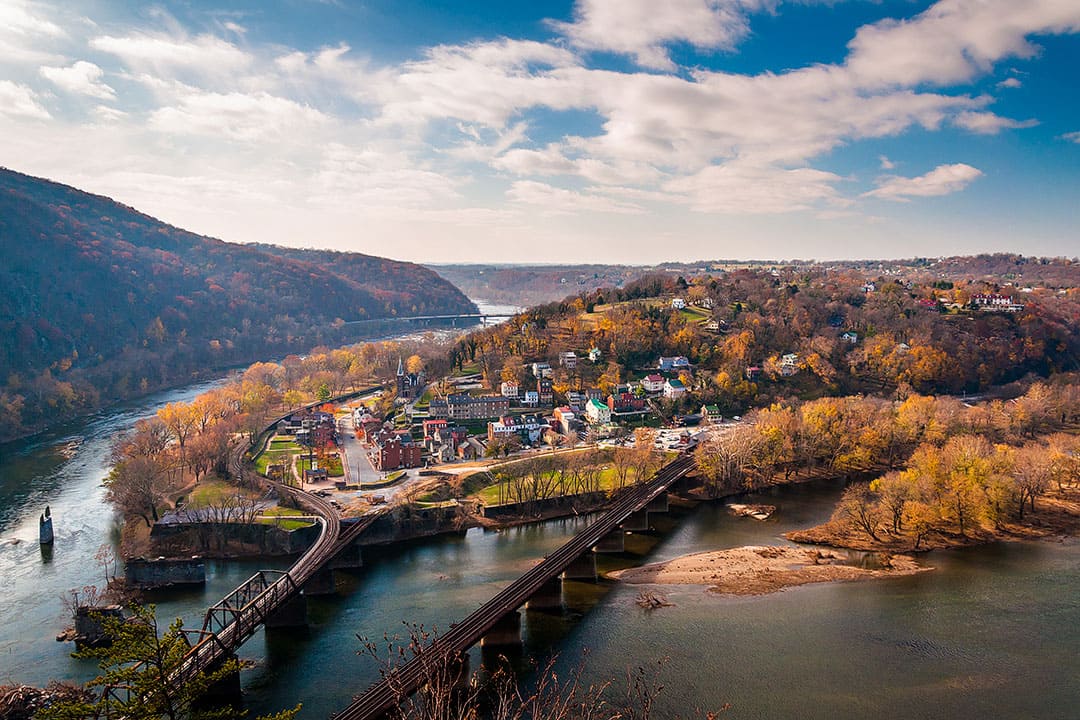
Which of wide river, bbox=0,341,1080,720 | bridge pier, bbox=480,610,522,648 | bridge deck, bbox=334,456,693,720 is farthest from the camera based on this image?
bridge pier, bbox=480,610,522,648

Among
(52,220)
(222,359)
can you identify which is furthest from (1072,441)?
(52,220)

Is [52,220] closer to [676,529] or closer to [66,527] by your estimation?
[66,527]

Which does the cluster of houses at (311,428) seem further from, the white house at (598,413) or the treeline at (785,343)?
the white house at (598,413)

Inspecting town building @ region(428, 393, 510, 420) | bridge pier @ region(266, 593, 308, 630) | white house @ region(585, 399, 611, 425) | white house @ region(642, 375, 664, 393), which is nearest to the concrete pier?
bridge pier @ region(266, 593, 308, 630)

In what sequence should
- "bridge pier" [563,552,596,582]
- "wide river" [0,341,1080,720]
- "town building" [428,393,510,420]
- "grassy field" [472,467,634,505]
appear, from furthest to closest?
"town building" [428,393,510,420], "grassy field" [472,467,634,505], "bridge pier" [563,552,596,582], "wide river" [0,341,1080,720]

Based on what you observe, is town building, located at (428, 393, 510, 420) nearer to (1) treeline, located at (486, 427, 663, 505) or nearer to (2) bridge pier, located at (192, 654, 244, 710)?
(1) treeline, located at (486, 427, 663, 505)

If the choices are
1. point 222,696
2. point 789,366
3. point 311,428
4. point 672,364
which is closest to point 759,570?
point 222,696

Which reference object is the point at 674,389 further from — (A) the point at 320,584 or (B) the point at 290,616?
(B) the point at 290,616
